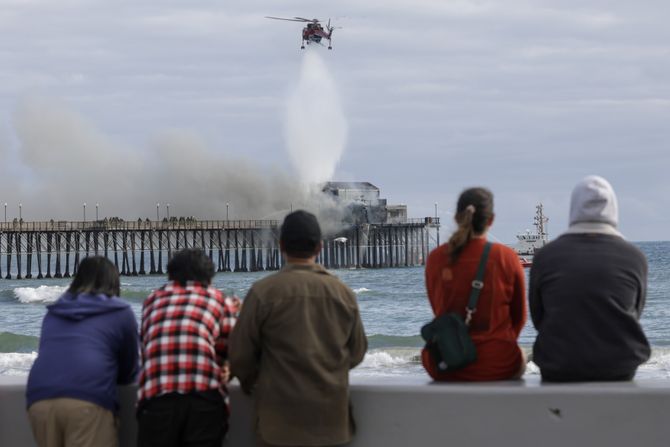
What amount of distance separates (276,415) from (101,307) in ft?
3.07

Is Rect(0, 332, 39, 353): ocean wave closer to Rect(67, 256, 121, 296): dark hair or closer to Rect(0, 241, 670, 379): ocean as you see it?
Rect(0, 241, 670, 379): ocean

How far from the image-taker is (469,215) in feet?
15.7

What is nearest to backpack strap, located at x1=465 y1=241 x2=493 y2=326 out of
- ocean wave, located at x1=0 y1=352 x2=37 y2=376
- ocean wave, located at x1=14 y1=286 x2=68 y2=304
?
ocean wave, located at x1=0 y1=352 x2=37 y2=376

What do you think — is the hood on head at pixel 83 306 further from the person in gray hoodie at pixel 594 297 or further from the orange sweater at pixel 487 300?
the person in gray hoodie at pixel 594 297

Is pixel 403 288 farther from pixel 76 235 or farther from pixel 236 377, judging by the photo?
pixel 236 377

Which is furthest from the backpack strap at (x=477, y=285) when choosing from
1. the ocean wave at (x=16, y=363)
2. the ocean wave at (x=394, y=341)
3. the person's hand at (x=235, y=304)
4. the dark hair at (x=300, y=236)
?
the ocean wave at (x=394, y=341)

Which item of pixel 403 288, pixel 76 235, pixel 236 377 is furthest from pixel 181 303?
pixel 76 235

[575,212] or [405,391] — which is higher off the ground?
[575,212]

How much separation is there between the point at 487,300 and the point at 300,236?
833 mm

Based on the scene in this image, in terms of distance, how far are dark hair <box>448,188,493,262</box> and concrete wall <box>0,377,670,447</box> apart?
583 mm

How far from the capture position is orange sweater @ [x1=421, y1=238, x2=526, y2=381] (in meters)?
4.79

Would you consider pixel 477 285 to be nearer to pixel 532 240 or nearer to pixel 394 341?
pixel 394 341

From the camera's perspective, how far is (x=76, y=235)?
82.3 m

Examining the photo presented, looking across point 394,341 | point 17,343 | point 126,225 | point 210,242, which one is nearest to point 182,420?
point 394,341
